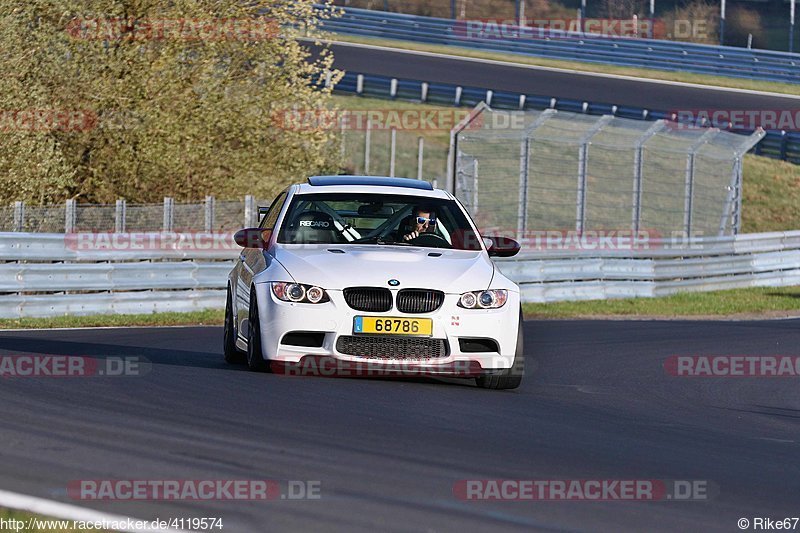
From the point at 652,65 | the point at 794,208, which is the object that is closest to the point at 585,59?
the point at 652,65

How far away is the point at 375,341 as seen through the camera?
9578mm

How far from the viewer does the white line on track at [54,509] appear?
515 centimetres

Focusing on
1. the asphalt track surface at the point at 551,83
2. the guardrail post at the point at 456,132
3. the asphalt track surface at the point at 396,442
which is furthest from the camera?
the asphalt track surface at the point at 551,83

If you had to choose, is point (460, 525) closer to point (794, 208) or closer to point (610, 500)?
point (610, 500)

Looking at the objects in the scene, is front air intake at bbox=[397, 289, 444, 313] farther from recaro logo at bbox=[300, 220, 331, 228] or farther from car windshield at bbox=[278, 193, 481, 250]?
recaro logo at bbox=[300, 220, 331, 228]

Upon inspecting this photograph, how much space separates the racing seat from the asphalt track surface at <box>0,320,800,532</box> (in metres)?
1.11

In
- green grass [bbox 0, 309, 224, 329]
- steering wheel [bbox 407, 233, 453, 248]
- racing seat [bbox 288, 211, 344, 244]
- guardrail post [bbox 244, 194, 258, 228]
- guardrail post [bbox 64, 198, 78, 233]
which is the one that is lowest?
green grass [bbox 0, 309, 224, 329]

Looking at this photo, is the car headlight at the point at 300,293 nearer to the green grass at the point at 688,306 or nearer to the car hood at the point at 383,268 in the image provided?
the car hood at the point at 383,268

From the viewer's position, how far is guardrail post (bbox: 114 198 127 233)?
1953 cm

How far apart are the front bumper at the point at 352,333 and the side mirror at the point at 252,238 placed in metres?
0.93

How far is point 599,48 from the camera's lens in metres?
41.7

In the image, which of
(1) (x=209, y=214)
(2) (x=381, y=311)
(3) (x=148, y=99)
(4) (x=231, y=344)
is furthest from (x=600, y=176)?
(2) (x=381, y=311)

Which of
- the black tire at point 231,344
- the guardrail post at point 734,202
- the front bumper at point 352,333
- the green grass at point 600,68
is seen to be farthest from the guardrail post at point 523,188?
the green grass at point 600,68

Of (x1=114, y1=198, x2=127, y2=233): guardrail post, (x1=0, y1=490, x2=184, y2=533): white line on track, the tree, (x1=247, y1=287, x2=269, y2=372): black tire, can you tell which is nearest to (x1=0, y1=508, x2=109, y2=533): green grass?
(x1=0, y1=490, x2=184, y2=533): white line on track
